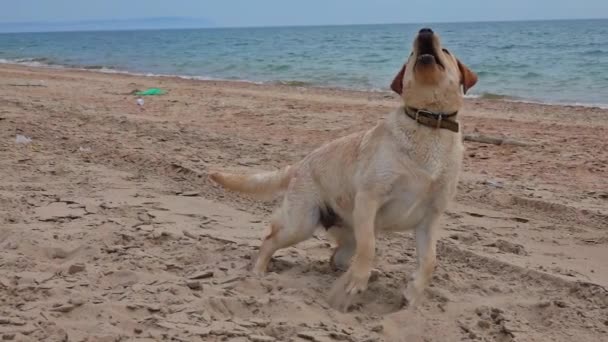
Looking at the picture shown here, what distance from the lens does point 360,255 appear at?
388cm

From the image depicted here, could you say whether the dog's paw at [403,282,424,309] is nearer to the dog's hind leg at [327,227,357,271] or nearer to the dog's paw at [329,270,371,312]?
the dog's paw at [329,270,371,312]

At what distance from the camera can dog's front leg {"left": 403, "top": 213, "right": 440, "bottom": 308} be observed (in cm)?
394

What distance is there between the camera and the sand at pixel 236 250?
11.2ft

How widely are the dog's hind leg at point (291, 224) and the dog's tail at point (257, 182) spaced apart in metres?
0.31

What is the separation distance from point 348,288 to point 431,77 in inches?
52.4

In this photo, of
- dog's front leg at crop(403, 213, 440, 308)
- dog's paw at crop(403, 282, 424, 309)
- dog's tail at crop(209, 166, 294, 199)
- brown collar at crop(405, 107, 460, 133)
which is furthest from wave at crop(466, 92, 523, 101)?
dog's paw at crop(403, 282, 424, 309)

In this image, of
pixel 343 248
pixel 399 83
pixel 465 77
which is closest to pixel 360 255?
pixel 343 248

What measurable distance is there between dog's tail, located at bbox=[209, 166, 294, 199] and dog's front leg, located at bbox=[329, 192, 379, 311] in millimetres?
907

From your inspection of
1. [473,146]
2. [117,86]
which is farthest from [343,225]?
[117,86]

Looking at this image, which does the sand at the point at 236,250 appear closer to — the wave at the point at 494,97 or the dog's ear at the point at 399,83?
the dog's ear at the point at 399,83

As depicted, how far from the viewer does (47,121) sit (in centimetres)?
951

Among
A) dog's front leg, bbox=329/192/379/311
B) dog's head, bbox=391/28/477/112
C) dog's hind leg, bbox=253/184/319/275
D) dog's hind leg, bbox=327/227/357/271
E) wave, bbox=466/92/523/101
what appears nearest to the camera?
dog's head, bbox=391/28/477/112

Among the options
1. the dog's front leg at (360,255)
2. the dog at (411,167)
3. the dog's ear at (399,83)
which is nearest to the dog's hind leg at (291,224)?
the dog at (411,167)

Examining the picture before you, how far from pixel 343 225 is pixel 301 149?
421cm
